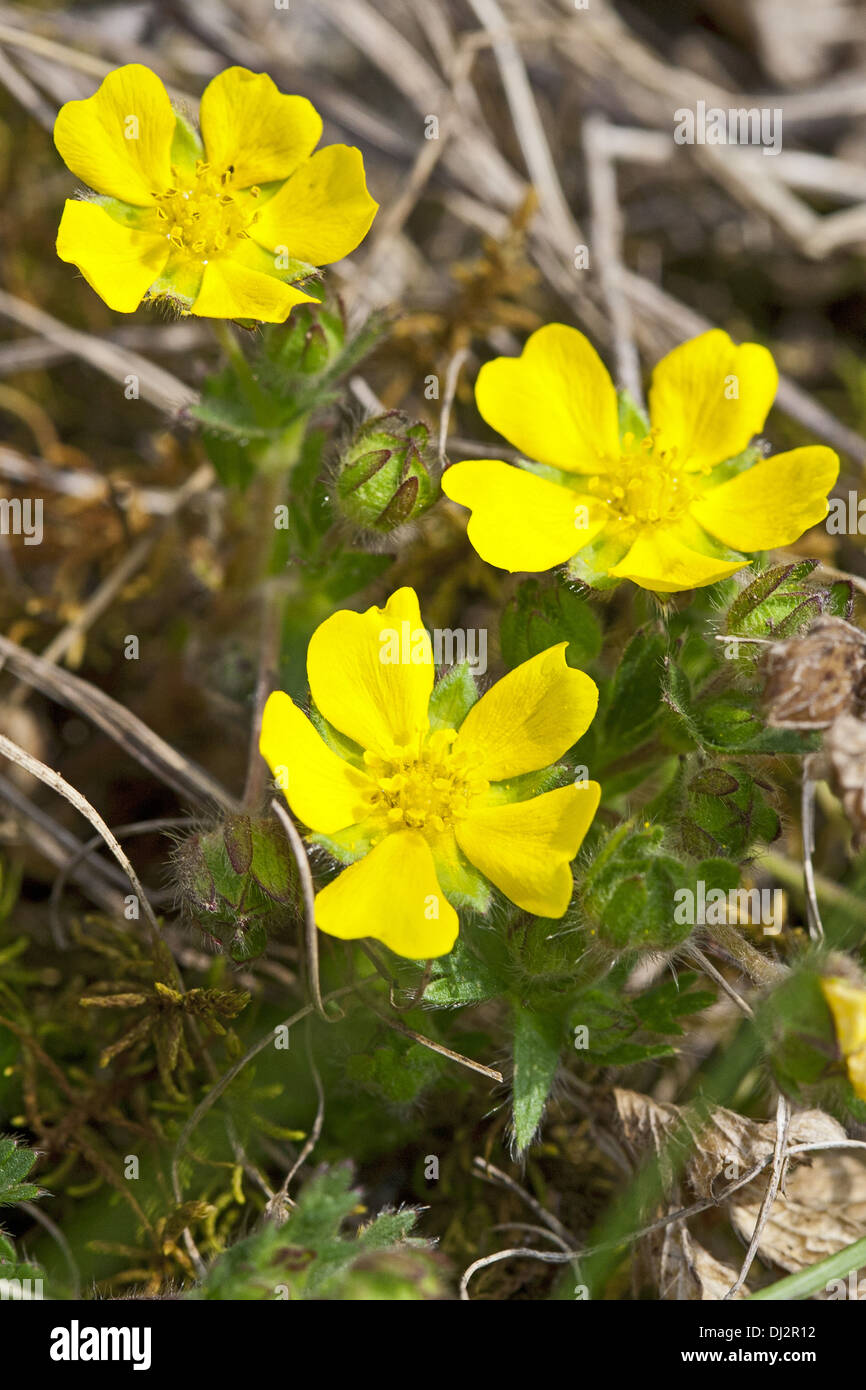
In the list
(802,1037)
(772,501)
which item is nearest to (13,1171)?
(802,1037)

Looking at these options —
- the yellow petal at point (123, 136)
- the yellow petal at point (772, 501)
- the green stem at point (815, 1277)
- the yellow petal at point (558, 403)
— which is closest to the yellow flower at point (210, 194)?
the yellow petal at point (123, 136)

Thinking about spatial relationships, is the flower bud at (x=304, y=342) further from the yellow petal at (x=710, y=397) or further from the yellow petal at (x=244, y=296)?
the yellow petal at (x=710, y=397)

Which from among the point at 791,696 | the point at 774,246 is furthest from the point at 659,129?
the point at 791,696

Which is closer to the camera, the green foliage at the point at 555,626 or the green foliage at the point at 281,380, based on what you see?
the green foliage at the point at 555,626

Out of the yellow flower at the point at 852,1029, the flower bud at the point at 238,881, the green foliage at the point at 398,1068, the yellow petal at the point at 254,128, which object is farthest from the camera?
the yellow petal at the point at 254,128
